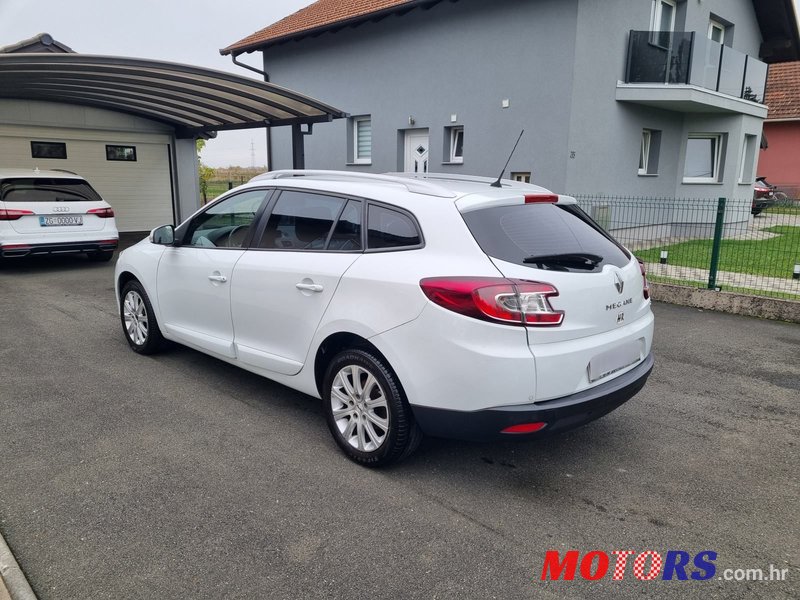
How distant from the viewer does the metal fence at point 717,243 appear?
327 inches

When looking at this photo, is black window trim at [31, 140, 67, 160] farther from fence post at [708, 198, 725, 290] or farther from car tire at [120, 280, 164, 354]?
fence post at [708, 198, 725, 290]

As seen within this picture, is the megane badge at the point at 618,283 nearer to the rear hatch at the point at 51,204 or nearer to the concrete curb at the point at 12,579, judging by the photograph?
the concrete curb at the point at 12,579

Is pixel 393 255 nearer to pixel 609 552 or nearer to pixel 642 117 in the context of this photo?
pixel 609 552

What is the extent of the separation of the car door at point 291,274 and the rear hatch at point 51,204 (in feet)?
22.9

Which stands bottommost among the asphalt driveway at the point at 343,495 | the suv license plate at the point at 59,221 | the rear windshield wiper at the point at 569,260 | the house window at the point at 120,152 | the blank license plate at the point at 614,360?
the asphalt driveway at the point at 343,495

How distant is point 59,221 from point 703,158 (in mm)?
15447

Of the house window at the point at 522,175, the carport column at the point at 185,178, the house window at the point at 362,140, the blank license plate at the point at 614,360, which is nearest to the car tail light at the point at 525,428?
the blank license plate at the point at 614,360

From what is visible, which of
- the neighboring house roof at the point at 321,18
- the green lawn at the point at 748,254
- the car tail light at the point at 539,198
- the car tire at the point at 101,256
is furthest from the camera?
the neighboring house roof at the point at 321,18

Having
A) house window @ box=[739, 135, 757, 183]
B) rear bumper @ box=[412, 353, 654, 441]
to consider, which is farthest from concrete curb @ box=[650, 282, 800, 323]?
house window @ box=[739, 135, 757, 183]

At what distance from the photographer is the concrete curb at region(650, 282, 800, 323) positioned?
7320mm

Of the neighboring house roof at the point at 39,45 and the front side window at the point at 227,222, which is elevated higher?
the neighboring house roof at the point at 39,45

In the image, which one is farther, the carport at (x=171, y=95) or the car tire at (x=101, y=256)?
the car tire at (x=101, y=256)

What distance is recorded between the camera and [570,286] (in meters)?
3.16

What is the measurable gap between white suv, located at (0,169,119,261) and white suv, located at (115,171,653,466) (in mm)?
6691
